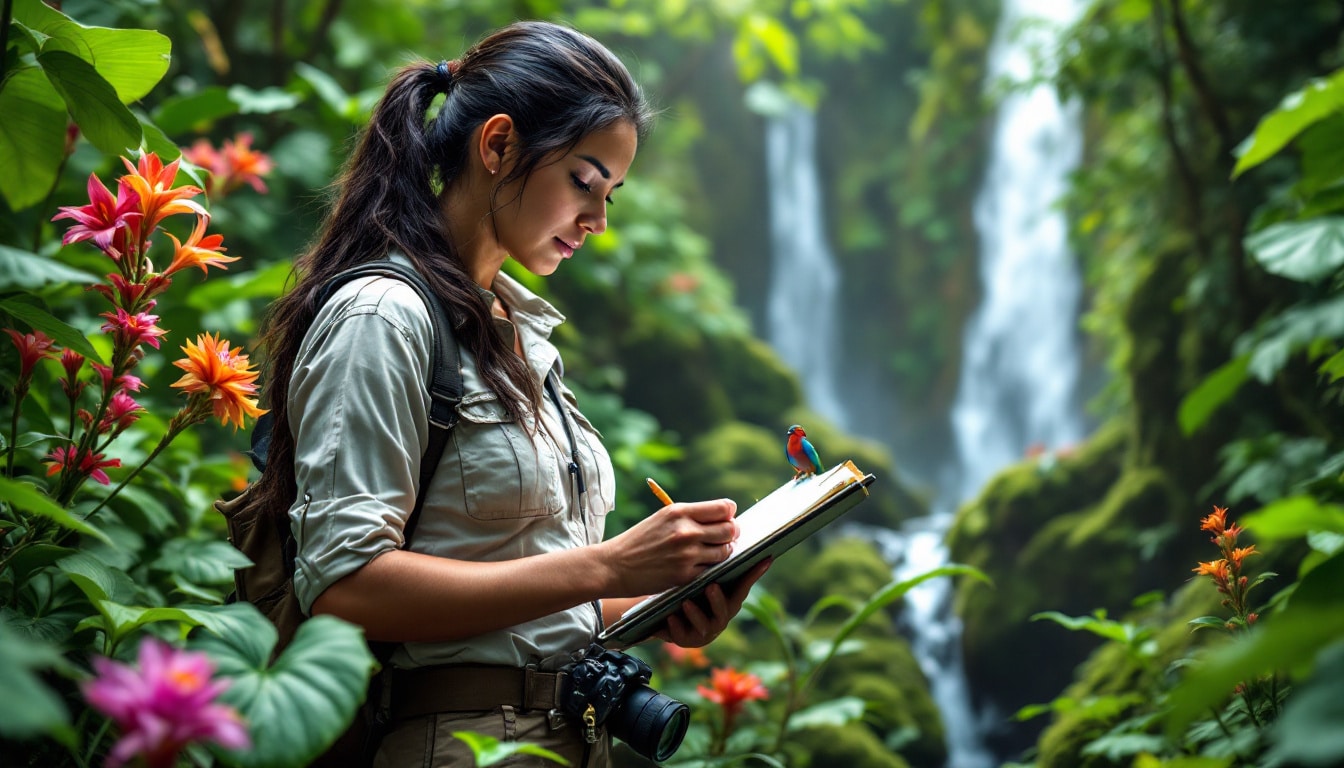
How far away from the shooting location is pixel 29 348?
4.63 feet

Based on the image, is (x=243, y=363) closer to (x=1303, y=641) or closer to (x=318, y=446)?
(x=318, y=446)

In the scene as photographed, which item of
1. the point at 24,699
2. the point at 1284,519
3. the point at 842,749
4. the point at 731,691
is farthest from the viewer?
the point at 842,749

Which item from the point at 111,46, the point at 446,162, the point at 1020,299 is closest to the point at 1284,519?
the point at 446,162

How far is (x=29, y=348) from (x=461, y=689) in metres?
0.78

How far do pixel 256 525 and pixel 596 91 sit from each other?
0.82 meters

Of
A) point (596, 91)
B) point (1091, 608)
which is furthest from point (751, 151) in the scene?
point (596, 91)

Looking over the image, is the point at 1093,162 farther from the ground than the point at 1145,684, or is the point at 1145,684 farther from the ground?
the point at 1093,162

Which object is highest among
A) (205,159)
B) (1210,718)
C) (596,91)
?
(205,159)

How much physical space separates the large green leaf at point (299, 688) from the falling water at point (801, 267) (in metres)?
10.2

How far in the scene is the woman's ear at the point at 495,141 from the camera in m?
1.52

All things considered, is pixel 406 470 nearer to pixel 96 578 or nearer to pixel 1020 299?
pixel 96 578

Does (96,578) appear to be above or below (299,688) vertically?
above

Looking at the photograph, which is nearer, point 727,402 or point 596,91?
point 596,91

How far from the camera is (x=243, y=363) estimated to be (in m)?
1.41
